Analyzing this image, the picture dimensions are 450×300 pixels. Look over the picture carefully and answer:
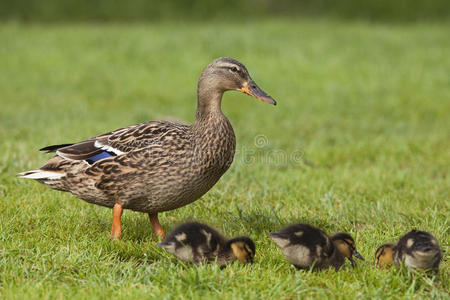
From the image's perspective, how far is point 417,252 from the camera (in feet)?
12.5

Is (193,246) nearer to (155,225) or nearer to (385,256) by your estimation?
(155,225)

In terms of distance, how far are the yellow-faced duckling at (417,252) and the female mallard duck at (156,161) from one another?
1547mm

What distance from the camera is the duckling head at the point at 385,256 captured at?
4.04m

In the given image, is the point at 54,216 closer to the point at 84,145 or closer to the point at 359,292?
the point at 84,145

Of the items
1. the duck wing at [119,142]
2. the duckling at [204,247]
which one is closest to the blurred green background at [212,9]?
the duck wing at [119,142]

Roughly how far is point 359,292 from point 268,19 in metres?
23.3

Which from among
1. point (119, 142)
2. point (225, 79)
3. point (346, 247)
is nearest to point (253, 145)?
point (225, 79)

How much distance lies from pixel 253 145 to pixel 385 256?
16.7 ft

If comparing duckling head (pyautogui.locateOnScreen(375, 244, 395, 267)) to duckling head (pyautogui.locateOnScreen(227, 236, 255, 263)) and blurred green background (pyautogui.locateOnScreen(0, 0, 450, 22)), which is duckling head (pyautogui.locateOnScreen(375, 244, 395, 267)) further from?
blurred green background (pyautogui.locateOnScreen(0, 0, 450, 22))

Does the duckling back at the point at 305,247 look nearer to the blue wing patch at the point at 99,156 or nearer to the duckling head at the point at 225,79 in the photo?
the duckling head at the point at 225,79

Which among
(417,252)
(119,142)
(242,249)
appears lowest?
(242,249)

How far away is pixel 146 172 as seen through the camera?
4.62m

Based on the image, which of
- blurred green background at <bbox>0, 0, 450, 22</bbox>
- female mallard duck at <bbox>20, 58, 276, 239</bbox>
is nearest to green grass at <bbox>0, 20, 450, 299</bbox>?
female mallard duck at <bbox>20, 58, 276, 239</bbox>

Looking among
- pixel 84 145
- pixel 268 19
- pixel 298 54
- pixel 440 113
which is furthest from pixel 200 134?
pixel 268 19
